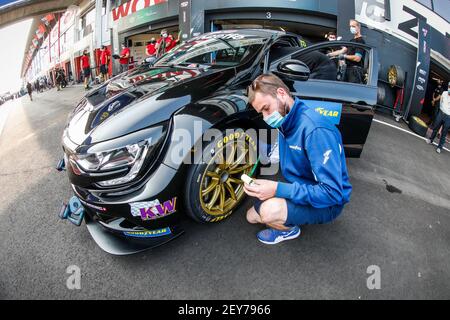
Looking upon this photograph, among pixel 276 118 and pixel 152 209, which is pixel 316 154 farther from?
pixel 152 209

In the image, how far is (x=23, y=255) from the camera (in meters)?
1.61

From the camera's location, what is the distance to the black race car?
134 cm

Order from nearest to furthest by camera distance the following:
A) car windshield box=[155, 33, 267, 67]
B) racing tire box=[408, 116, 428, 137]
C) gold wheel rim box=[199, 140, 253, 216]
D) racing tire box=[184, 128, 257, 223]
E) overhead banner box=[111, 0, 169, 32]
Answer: racing tire box=[184, 128, 257, 223] < gold wheel rim box=[199, 140, 253, 216] < car windshield box=[155, 33, 267, 67] < racing tire box=[408, 116, 428, 137] < overhead banner box=[111, 0, 169, 32]

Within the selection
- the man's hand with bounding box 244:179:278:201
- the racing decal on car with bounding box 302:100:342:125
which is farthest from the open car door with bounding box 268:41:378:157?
the man's hand with bounding box 244:179:278:201

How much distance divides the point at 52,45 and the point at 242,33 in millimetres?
19335

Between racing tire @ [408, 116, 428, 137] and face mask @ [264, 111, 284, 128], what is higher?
face mask @ [264, 111, 284, 128]

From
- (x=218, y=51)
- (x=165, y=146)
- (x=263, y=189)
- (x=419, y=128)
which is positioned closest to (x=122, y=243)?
(x=165, y=146)

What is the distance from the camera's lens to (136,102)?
152 cm

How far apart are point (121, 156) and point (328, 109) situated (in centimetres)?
179

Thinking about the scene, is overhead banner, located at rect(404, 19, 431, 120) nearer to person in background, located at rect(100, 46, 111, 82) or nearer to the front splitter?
the front splitter

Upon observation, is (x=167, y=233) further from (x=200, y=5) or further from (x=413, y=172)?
(x=200, y=5)

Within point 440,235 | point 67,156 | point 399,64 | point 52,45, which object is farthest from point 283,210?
point 52,45

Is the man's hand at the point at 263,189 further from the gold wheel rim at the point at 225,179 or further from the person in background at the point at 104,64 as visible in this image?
the person in background at the point at 104,64

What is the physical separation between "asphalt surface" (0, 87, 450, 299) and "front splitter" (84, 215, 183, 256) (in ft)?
0.54
